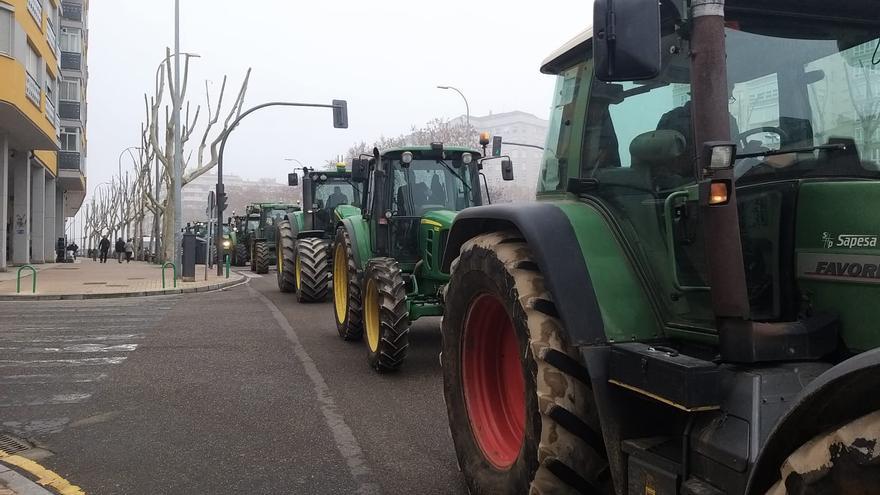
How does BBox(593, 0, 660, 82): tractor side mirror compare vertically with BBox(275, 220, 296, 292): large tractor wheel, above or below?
above

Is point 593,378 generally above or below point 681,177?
below

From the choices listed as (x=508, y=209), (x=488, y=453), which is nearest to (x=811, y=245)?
(x=508, y=209)

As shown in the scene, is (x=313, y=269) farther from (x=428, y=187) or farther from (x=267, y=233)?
(x=267, y=233)

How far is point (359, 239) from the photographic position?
8914mm

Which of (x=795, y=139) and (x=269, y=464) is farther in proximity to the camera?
(x=269, y=464)

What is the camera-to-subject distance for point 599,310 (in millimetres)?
2871

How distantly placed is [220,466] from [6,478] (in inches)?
49.4

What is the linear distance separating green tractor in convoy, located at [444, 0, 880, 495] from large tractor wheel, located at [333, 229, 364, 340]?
514 centimetres

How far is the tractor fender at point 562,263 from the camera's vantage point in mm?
2830

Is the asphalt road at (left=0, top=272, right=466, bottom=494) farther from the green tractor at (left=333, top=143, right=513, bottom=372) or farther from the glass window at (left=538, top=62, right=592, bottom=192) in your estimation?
the glass window at (left=538, top=62, right=592, bottom=192)

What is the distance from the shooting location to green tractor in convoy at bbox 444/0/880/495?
7.32ft

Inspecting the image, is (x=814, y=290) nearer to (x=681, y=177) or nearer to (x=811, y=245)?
(x=811, y=245)

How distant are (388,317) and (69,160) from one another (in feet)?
134

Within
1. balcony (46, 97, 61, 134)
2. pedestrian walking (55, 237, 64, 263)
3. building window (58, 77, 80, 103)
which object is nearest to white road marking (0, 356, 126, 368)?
balcony (46, 97, 61, 134)
